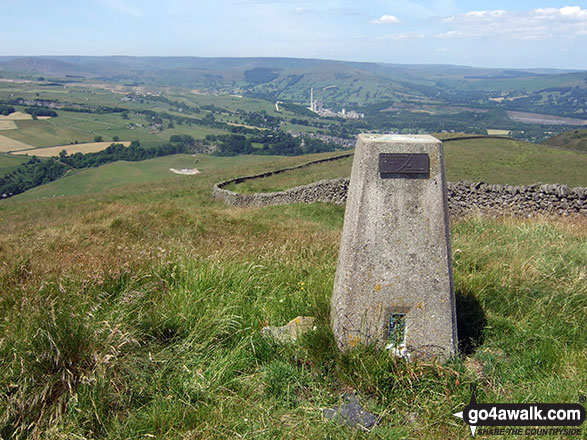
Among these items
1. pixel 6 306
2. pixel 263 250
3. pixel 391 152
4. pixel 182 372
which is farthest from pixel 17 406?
pixel 263 250

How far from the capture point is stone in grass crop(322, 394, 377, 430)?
8.46 ft

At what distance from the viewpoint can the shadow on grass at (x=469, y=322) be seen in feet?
11.7

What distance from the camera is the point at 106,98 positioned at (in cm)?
17075

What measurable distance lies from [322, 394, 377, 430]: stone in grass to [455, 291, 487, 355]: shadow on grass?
119cm

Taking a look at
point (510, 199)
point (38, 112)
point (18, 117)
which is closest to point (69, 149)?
point (18, 117)

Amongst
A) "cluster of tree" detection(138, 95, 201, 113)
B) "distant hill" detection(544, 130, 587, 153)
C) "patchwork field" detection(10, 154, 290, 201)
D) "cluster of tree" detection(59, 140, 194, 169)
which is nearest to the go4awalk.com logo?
"patchwork field" detection(10, 154, 290, 201)

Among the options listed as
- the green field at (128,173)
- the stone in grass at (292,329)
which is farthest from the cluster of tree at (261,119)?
the stone in grass at (292,329)

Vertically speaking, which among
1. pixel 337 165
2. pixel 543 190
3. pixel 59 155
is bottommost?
pixel 59 155

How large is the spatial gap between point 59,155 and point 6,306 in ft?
285

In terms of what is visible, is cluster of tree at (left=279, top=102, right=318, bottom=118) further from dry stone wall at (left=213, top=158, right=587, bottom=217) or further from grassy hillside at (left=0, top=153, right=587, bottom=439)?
grassy hillside at (left=0, top=153, right=587, bottom=439)

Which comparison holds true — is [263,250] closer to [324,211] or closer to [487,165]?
[324,211]

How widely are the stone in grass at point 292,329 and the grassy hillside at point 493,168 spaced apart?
20088 mm

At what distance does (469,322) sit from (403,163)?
1761mm

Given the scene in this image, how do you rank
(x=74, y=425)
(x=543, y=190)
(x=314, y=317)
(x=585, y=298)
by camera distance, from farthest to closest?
1. (x=543, y=190)
2. (x=585, y=298)
3. (x=314, y=317)
4. (x=74, y=425)
